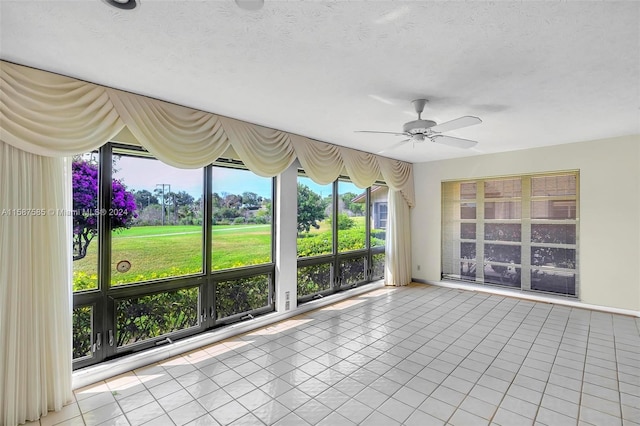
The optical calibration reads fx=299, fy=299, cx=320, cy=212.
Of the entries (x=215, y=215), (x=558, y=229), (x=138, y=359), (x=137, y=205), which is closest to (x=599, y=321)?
(x=558, y=229)

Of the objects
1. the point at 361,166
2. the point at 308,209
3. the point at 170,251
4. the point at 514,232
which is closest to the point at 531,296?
the point at 514,232

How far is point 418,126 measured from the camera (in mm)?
2832

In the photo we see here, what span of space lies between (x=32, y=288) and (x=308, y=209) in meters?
3.27

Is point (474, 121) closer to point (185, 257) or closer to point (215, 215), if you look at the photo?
point (215, 215)

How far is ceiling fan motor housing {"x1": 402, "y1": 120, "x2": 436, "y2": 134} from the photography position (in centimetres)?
280

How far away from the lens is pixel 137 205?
2982mm

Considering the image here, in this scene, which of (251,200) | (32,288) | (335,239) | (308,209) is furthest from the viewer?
(335,239)

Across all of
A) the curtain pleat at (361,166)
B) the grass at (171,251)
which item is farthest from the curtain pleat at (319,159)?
the grass at (171,251)

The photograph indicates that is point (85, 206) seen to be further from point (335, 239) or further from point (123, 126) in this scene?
point (335, 239)

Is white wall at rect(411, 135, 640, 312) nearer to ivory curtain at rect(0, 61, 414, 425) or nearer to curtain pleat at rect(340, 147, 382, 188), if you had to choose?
curtain pleat at rect(340, 147, 382, 188)

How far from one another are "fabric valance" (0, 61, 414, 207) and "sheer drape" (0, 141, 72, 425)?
7.3 inches

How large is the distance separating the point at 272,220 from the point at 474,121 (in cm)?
271

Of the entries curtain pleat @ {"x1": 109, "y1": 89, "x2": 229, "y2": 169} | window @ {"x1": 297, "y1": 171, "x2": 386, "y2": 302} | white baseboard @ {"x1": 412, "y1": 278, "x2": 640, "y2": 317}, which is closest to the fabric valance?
curtain pleat @ {"x1": 109, "y1": 89, "x2": 229, "y2": 169}

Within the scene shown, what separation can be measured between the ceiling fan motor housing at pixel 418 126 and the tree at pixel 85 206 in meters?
2.86
